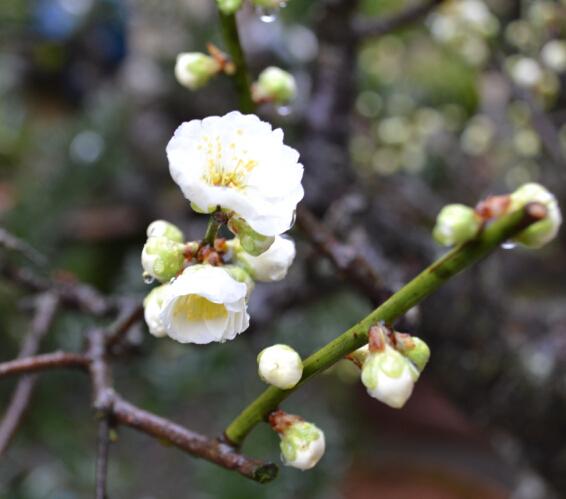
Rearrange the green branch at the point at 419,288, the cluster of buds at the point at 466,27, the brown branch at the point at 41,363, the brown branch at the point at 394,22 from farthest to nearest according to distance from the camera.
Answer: the cluster of buds at the point at 466,27
the brown branch at the point at 394,22
the brown branch at the point at 41,363
the green branch at the point at 419,288

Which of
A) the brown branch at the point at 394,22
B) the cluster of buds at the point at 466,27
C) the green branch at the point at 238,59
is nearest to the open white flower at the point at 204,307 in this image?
the green branch at the point at 238,59

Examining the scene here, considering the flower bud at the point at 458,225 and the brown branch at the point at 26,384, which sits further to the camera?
the brown branch at the point at 26,384

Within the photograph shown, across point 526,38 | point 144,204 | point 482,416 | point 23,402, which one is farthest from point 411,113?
point 23,402

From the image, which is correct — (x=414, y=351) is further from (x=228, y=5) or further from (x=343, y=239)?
(x=343, y=239)

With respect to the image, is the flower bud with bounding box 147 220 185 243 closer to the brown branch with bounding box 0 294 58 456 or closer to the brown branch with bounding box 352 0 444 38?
the brown branch with bounding box 0 294 58 456

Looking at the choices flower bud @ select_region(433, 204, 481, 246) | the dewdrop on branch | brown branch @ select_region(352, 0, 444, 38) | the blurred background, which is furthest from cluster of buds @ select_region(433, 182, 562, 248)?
brown branch @ select_region(352, 0, 444, 38)

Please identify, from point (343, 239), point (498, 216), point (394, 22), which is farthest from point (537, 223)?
point (394, 22)

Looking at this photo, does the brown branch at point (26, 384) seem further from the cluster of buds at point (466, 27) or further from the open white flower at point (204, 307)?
the cluster of buds at point (466, 27)

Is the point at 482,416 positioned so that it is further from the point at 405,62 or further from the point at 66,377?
the point at 405,62
